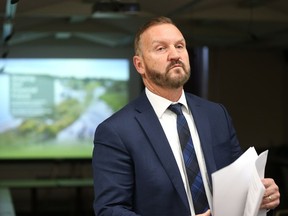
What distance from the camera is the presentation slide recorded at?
29.5ft

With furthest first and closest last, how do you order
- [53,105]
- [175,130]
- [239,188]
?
1. [53,105]
2. [175,130]
3. [239,188]

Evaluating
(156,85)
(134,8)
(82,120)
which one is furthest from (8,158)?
(156,85)

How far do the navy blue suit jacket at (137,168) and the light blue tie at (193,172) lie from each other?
4 centimetres

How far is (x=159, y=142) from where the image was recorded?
143 centimetres

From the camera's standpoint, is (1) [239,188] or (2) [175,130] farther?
(2) [175,130]

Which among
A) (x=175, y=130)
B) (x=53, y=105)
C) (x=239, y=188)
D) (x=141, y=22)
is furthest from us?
(x=53, y=105)

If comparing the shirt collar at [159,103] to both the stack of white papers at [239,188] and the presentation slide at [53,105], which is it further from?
the presentation slide at [53,105]

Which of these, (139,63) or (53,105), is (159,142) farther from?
(53,105)

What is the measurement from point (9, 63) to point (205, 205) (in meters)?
8.07

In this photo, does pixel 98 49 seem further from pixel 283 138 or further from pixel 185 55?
pixel 185 55

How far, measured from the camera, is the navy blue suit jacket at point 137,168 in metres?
1.38

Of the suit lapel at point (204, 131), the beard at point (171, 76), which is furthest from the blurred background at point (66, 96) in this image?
the beard at point (171, 76)

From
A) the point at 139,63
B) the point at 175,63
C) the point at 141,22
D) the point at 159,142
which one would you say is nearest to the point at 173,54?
the point at 175,63

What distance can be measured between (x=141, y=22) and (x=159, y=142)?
5.88 meters
